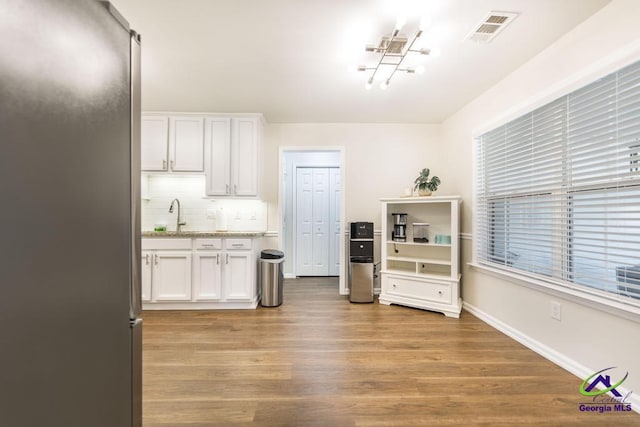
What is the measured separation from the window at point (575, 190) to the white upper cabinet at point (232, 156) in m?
2.75

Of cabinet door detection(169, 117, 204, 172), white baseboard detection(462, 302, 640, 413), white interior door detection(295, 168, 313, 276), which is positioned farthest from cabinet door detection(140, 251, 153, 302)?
white baseboard detection(462, 302, 640, 413)

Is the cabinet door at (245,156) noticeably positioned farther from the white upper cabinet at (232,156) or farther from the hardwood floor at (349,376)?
the hardwood floor at (349,376)

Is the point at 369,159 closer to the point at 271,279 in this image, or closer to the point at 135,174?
the point at 271,279

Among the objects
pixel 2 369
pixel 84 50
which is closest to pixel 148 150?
pixel 84 50

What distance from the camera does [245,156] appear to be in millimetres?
3764

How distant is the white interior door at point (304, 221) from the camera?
18.0 ft

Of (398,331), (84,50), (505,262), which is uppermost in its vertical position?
(84,50)

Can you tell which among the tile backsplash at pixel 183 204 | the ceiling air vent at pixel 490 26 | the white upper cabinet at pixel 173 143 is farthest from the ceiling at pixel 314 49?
the tile backsplash at pixel 183 204

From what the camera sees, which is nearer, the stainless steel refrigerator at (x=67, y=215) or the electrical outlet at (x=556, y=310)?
the stainless steel refrigerator at (x=67, y=215)

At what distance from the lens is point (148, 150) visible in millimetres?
3721

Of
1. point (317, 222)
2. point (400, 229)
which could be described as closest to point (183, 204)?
point (317, 222)

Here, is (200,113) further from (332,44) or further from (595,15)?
(595,15)

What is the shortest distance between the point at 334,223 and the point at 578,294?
12.6ft

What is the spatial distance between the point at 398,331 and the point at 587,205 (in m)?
1.79
